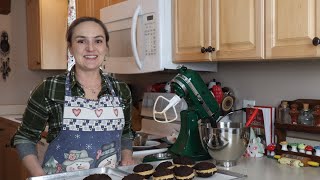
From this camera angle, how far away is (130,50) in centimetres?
233

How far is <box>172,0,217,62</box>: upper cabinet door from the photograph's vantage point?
1.75 m

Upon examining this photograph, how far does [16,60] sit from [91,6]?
5.78 ft

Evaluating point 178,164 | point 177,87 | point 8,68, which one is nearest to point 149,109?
point 177,87

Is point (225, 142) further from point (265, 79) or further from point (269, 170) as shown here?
point (265, 79)

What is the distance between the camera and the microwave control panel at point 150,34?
6.73 ft

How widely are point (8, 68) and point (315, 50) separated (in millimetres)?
3645

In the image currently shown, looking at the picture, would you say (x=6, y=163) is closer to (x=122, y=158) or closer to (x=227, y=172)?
(x=122, y=158)

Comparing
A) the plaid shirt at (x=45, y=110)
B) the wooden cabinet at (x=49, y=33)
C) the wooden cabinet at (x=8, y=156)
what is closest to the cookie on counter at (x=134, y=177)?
the plaid shirt at (x=45, y=110)

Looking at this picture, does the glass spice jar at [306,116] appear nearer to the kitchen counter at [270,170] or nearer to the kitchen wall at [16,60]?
the kitchen counter at [270,170]

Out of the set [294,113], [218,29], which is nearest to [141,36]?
[218,29]

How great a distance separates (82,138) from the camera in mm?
1599

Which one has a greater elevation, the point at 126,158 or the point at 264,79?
the point at 264,79

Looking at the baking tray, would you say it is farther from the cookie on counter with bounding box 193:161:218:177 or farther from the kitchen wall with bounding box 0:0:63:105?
the kitchen wall with bounding box 0:0:63:105

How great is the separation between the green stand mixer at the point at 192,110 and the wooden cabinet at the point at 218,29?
148 millimetres
